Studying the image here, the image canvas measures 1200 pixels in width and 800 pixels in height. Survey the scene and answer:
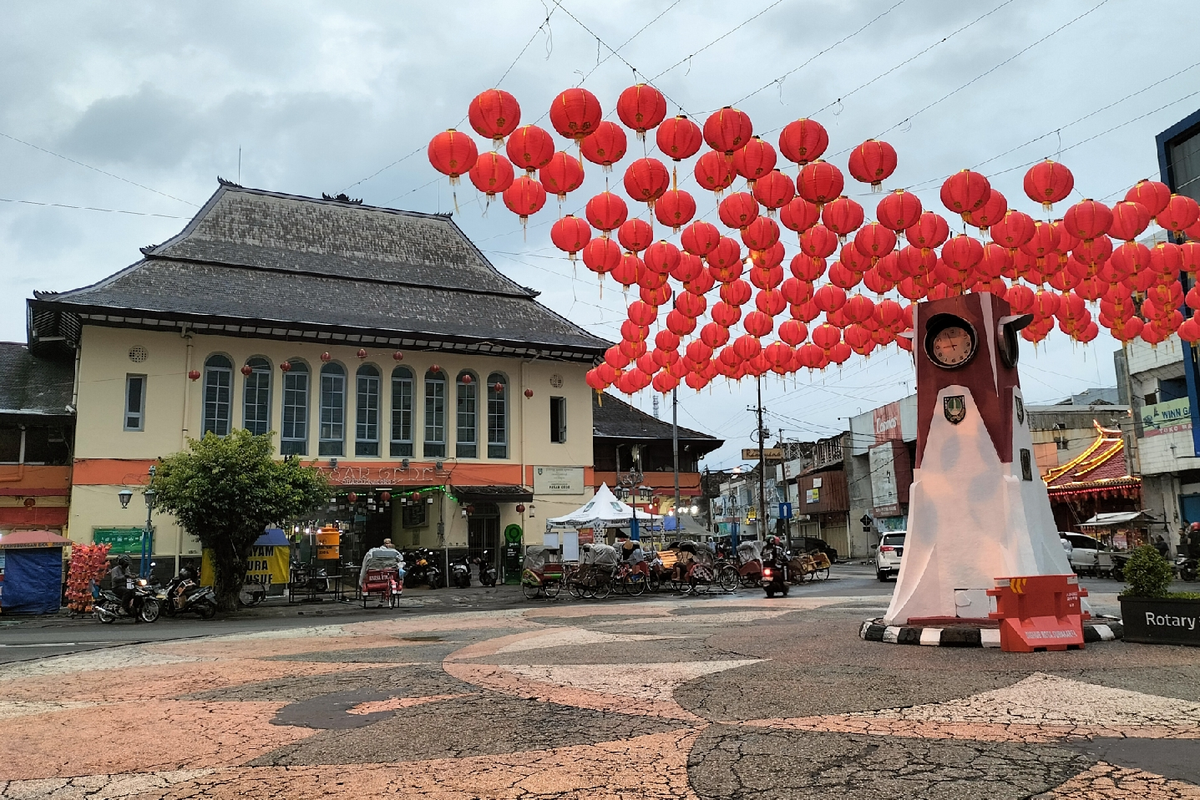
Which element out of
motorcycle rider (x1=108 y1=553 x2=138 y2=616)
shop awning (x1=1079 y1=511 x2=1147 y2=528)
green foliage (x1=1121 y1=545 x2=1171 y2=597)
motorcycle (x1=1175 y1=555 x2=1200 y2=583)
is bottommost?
motorcycle (x1=1175 y1=555 x2=1200 y2=583)

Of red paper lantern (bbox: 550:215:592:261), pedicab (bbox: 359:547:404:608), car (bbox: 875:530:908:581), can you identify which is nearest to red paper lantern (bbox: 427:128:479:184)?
red paper lantern (bbox: 550:215:592:261)

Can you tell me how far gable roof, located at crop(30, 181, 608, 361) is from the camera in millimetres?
26031

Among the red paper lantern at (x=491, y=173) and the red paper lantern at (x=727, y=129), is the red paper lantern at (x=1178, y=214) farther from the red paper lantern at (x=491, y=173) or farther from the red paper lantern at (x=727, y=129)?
the red paper lantern at (x=491, y=173)

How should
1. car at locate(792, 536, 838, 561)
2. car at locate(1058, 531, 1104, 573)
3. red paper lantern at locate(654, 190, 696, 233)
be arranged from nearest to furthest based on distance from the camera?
1. red paper lantern at locate(654, 190, 696, 233)
2. car at locate(1058, 531, 1104, 573)
3. car at locate(792, 536, 838, 561)

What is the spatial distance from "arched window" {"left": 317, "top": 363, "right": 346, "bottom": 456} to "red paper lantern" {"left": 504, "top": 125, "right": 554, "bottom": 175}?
2066cm

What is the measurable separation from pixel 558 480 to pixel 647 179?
868 inches

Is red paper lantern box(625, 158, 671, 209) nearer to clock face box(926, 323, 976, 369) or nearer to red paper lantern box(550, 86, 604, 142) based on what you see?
red paper lantern box(550, 86, 604, 142)

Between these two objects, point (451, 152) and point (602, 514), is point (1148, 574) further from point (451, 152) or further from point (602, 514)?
point (602, 514)

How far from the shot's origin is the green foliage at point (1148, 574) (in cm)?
980

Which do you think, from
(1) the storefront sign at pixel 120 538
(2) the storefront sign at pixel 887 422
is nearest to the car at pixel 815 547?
(2) the storefront sign at pixel 887 422

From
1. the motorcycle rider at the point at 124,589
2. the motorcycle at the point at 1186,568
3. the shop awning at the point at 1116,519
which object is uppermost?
the shop awning at the point at 1116,519

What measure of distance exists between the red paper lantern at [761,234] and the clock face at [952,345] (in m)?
2.63

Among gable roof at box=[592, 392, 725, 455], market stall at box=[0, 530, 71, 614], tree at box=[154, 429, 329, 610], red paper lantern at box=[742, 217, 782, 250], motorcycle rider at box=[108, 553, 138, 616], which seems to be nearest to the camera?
red paper lantern at box=[742, 217, 782, 250]

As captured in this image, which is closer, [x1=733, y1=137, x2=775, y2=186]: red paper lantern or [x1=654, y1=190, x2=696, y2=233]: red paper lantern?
[x1=733, y1=137, x2=775, y2=186]: red paper lantern
